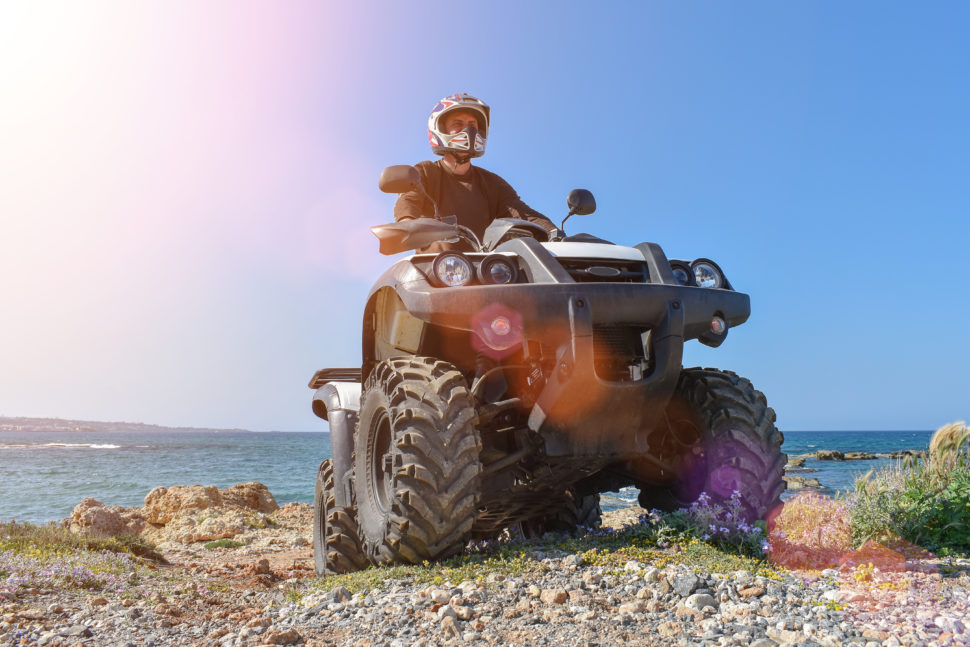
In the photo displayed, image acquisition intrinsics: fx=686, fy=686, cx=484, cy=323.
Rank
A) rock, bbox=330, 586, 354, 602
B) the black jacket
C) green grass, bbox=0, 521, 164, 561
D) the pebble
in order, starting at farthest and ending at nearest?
green grass, bbox=0, 521, 164, 561 < the black jacket < rock, bbox=330, 586, 354, 602 < the pebble

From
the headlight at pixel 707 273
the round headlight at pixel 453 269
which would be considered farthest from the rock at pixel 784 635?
the headlight at pixel 707 273

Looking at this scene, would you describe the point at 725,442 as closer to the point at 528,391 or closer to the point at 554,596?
the point at 528,391

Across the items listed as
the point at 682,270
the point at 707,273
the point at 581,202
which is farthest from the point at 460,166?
the point at 707,273

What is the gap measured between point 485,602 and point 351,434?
2712 millimetres

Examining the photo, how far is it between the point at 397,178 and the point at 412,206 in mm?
841

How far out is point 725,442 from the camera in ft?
14.4

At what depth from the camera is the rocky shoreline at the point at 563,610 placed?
2.80 metres

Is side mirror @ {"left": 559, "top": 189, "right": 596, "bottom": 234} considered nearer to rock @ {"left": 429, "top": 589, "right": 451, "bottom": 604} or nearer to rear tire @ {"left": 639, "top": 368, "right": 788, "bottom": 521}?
rear tire @ {"left": 639, "top": 368, "right": 788, "bottom": 521}

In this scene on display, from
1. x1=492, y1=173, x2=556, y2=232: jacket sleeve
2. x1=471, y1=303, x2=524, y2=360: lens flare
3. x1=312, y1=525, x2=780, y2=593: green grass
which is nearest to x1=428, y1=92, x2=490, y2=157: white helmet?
x1=492, y1=173, x2=556, y2=232: jacket sleeve

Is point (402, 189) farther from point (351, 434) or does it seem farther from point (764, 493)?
point (764, 493)

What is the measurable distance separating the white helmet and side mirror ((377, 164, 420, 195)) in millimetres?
1249

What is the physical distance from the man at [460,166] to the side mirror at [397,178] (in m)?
0.92

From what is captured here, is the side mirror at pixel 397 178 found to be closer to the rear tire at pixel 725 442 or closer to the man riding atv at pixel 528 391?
the man riding atv at pixel 528 391

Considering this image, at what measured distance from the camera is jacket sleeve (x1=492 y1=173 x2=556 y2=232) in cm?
605
